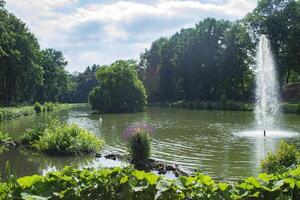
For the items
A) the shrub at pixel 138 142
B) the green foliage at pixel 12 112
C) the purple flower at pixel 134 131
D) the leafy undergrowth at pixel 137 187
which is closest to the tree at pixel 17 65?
the green foliage at pixel 12 112

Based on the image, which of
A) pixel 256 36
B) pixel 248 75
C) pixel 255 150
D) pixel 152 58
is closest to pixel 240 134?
pixel 255 150

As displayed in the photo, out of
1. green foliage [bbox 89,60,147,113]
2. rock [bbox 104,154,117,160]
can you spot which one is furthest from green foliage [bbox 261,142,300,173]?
green foliage [bbox 89,60,147,113]

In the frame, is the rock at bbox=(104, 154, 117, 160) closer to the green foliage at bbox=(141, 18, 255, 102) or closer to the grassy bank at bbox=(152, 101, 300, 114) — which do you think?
the grassy bank at bbox=(152, 101, 300, 114)

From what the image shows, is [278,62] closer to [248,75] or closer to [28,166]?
[248,75]

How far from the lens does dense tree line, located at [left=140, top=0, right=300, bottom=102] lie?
56.4 meters

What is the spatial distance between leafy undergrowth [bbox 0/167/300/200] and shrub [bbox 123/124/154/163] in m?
7.71

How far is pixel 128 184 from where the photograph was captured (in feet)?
19.2

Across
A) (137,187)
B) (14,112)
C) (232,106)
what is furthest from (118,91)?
(137,187)

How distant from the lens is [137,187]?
5.76m

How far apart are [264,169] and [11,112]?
1577 inches

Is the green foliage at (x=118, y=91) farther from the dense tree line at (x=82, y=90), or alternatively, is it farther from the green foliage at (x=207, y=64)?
the dense tree line at (x=82, y=90)

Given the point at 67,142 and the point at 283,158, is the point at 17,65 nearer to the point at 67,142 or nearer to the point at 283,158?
the point at 67,142

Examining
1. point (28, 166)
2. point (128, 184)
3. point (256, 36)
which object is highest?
point (256, 36)

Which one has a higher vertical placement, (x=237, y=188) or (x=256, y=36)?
(x=256, y=36)
